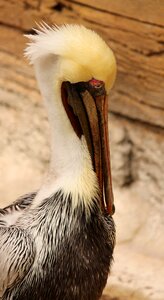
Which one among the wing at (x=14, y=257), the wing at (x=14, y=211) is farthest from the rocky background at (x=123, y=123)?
the wing at (x=14, y=257)

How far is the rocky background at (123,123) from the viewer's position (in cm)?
448

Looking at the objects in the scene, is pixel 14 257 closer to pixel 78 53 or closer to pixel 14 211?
pixel 14 211

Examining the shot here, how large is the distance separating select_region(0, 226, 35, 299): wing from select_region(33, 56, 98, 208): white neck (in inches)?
7.7

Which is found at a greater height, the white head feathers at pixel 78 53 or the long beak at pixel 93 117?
the white head feathers at pixel 78 53

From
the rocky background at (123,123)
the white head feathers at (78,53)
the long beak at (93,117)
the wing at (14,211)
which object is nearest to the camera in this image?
the white head feathers at (78,53)

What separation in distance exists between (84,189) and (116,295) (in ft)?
3.16

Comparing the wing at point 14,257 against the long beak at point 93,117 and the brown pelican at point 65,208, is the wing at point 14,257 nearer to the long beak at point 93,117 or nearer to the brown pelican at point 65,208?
the brown pelican at point 65,208

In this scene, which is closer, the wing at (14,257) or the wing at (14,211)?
the wing at (14,257)

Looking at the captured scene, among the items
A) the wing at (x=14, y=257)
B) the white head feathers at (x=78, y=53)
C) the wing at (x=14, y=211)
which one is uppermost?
the white head feathers at (x=78, y=53)

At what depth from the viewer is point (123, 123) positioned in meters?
4.89

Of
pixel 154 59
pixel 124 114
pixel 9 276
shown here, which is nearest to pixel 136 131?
pixel 124 114

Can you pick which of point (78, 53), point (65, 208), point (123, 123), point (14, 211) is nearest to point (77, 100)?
point (78, 53)

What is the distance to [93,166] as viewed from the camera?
11.5ft

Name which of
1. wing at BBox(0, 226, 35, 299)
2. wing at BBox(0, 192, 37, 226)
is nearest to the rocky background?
wing at BBox(0, 192, 37, 226)
